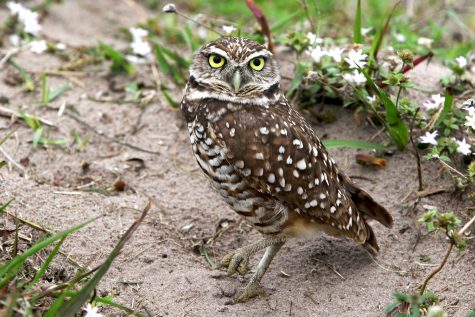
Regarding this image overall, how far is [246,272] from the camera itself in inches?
158

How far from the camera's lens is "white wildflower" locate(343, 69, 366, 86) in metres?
4.47

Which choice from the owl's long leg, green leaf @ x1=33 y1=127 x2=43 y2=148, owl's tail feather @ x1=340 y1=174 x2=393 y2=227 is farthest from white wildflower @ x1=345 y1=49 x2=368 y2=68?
green leaf @ x1=33 y1=127 x2=43 y2=148

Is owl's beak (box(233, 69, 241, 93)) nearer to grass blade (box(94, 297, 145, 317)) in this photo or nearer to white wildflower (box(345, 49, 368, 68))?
white wildflower (box(345, 49, 368, 68))

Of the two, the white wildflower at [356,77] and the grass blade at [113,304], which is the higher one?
the white wildflower at [356,77]

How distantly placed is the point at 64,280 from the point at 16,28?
3010mm

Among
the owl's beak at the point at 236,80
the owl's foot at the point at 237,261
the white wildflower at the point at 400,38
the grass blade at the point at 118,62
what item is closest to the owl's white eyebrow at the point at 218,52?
the owl's beak at the point at 236,80

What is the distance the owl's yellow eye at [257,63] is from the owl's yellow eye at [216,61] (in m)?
0.16

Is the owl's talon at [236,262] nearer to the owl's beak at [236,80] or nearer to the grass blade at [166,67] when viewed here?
the owl's beak at [236,80]

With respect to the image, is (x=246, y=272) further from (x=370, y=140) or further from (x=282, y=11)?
(x=282, y=11)

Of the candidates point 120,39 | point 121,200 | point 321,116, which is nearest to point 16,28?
point 120,39

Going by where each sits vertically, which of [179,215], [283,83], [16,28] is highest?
[283,83]

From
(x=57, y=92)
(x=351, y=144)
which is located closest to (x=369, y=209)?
(x=351, y=144)

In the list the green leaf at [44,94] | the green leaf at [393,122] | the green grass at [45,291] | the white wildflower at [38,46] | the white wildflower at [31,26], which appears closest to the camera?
the green grass at [45,291]

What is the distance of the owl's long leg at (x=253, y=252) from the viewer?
383cm
